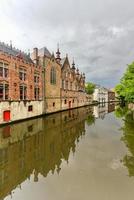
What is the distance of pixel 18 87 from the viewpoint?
27703 millimetres

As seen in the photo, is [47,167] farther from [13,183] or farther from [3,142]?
[3,142]

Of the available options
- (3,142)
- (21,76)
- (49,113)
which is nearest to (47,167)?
(3,142)

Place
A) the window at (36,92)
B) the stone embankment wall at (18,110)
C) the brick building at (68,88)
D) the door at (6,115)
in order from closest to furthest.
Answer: the door at (6,115) < the stone embankment wall at (18,110) < the window at (36,92) < the brick building at (68,88)

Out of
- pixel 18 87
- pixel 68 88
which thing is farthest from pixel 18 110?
pixel 68 88

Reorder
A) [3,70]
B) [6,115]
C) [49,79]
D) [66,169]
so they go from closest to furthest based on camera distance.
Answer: [66,169]
[6,115]
[3,70]
[49,79]

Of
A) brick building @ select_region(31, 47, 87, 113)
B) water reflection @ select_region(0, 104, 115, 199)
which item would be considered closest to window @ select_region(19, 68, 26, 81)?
brick building @ select_region(31, 47, 87, 113)

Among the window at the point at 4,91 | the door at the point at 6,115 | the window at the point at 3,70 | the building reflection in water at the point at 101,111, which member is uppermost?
the window at the point at 3,70

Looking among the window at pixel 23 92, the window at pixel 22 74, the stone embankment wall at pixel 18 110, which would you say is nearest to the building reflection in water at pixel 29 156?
the stone embankment wall at pixel 18 110

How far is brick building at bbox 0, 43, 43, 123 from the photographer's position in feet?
79.8

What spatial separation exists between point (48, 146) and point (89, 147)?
316cm

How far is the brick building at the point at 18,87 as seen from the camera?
24.3 m

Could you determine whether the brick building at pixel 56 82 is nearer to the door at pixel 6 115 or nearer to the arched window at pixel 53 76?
the arched window at pixel 53 76

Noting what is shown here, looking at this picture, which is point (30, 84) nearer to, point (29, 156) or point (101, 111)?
point (29, 156)

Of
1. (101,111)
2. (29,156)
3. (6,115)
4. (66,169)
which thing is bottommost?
(66,169)
